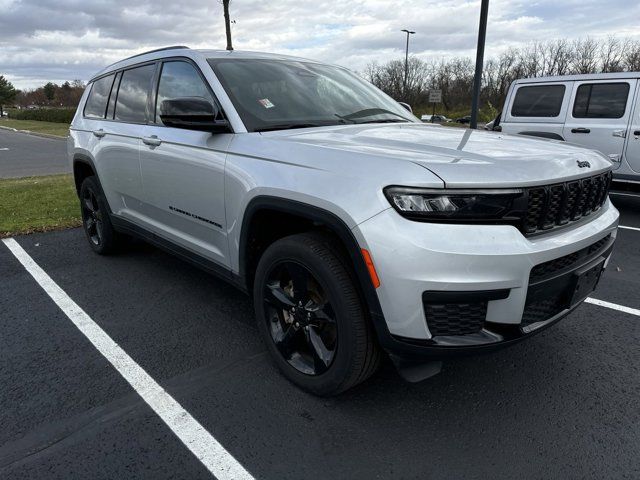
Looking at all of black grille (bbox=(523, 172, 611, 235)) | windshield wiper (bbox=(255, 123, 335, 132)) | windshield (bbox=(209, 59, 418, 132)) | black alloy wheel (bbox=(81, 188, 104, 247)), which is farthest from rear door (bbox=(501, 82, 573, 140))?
black alloy wheel (bbox=(81, 188, 104, 247))

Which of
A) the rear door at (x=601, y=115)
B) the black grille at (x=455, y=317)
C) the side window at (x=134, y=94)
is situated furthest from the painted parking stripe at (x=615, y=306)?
the rear door at (x=601, y=115)

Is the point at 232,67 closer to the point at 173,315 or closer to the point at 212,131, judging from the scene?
the point at 212,131

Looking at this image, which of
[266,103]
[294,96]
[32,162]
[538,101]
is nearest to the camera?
[266,103]

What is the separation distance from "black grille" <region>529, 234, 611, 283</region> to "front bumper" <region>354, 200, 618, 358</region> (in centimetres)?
2

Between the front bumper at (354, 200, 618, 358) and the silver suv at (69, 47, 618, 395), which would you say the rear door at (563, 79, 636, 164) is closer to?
the silver suv at (69, 47, 618, 395)

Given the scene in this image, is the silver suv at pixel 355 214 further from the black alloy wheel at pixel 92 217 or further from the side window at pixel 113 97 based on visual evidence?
the black alloy wheel at pixel 92 217

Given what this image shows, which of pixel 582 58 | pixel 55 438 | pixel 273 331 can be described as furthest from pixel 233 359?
pixel 582 58

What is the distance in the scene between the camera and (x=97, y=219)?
195 inches

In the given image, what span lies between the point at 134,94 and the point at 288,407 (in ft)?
9.47

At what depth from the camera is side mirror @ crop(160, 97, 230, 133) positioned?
8.87 ft

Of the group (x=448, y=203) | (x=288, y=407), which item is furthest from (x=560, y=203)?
(x=288, y=407)

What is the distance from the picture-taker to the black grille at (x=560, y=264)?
2094 mm

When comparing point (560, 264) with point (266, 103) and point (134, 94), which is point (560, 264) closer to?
point (266, 103)

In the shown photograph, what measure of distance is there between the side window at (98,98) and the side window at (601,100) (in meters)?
6.64
